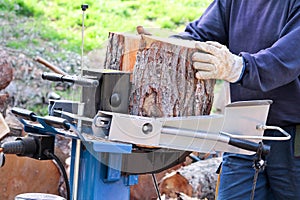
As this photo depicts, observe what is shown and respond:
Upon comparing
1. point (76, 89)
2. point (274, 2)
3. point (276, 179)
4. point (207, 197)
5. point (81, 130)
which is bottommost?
point (207, 197)

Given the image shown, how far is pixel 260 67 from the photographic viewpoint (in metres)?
2.09

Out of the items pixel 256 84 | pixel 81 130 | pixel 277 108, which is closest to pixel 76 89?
pixel 81 130

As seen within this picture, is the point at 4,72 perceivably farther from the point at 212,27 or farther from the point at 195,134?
the point at 195,134

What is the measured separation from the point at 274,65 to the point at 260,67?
0.20 ft

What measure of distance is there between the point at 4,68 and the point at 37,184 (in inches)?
34.4

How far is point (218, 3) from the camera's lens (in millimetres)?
2627

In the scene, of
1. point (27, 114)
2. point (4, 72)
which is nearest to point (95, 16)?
point (4, 72)

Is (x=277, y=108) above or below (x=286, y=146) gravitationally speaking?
above

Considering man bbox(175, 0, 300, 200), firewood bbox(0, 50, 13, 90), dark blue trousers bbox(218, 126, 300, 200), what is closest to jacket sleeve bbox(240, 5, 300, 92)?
man bbox(175, 0, 300, 200)

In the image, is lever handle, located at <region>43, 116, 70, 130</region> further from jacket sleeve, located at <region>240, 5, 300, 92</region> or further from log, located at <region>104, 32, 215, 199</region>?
jacket sleeve, located at <region>240, 5, 300, 92</region>

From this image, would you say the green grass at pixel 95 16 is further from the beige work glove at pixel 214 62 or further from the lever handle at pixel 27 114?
the beige work glove at pixel 214 62

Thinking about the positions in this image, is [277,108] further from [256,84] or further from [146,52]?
[146,52]

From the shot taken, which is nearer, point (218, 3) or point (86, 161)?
point (86, 161)

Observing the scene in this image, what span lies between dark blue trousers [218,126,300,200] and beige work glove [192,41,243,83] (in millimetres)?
485
